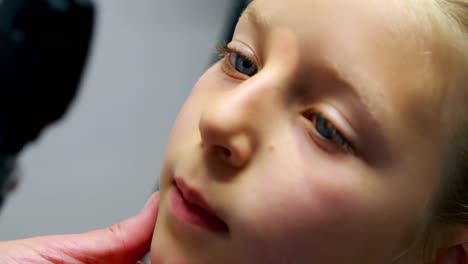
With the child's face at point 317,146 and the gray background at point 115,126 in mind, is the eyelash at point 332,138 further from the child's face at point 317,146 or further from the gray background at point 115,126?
the gray background at point 115,126

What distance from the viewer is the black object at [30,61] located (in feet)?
4.22

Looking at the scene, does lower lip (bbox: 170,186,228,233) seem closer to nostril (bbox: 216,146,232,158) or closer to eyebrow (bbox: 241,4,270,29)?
nostril (bbox: 216,146,232,158)

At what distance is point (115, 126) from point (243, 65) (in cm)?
86

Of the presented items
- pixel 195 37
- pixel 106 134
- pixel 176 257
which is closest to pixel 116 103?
pixel 106 134

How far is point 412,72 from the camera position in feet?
2.02

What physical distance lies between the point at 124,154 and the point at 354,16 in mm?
1008

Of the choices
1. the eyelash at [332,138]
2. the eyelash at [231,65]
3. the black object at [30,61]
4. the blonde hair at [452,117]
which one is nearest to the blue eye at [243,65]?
the eyelash at [231,65]

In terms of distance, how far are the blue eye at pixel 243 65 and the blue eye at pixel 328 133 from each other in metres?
0.11

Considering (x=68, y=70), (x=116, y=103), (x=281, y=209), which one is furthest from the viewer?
(x=116, y=103)

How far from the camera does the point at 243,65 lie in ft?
2.31

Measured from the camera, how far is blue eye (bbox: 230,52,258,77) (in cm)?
69

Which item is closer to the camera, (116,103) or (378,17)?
(378,17)

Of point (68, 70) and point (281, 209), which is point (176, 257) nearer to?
point (281, 209)

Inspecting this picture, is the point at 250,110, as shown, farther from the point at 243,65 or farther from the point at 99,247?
the point at 99,247
